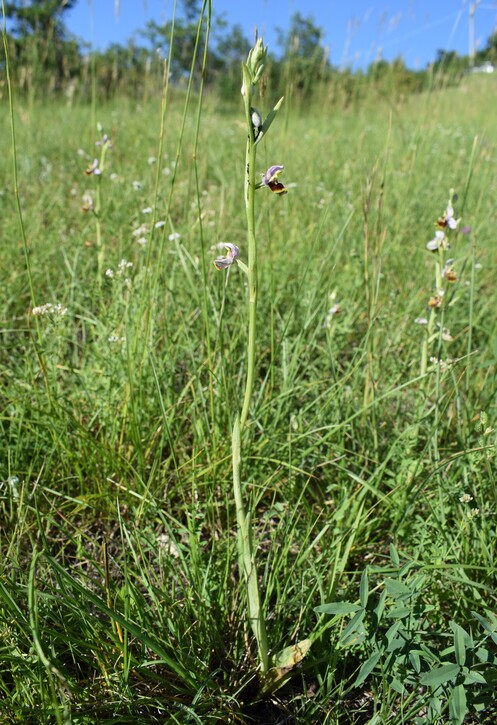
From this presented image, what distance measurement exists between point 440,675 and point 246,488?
695 millimetres

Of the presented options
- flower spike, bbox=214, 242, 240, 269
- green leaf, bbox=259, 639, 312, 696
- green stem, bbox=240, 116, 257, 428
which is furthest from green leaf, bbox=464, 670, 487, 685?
flower spike, bbox=214, 242, 240, 269

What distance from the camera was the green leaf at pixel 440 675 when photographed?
0.85 meters

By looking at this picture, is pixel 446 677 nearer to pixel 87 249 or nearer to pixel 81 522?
pixel 81 522

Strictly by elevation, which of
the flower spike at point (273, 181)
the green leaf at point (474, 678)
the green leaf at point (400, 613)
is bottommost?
the green leaf at point (474, 678)

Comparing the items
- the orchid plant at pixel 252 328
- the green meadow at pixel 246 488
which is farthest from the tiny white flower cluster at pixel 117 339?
the orchid plant at pixel 252 328

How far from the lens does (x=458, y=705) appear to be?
825 millimetres

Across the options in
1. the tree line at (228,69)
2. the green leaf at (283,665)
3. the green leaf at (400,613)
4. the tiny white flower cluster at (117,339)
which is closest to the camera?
the green leaf at (400,613)

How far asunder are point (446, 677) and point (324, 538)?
1.56 feet

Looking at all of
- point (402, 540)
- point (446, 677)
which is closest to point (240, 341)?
point (402, 540)

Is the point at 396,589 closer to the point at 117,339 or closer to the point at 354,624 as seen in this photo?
the point at 354,624

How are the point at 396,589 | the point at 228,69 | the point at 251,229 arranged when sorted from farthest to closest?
the point at 228,69 → the point at 396,589 → the point at 251,229

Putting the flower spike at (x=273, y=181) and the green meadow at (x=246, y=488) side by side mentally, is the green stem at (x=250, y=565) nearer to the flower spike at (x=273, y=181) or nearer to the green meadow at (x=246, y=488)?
the green meadow at (x=246, y=488)

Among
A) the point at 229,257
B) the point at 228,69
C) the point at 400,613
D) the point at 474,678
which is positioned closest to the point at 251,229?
the point at 229,257

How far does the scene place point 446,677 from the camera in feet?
2.79
